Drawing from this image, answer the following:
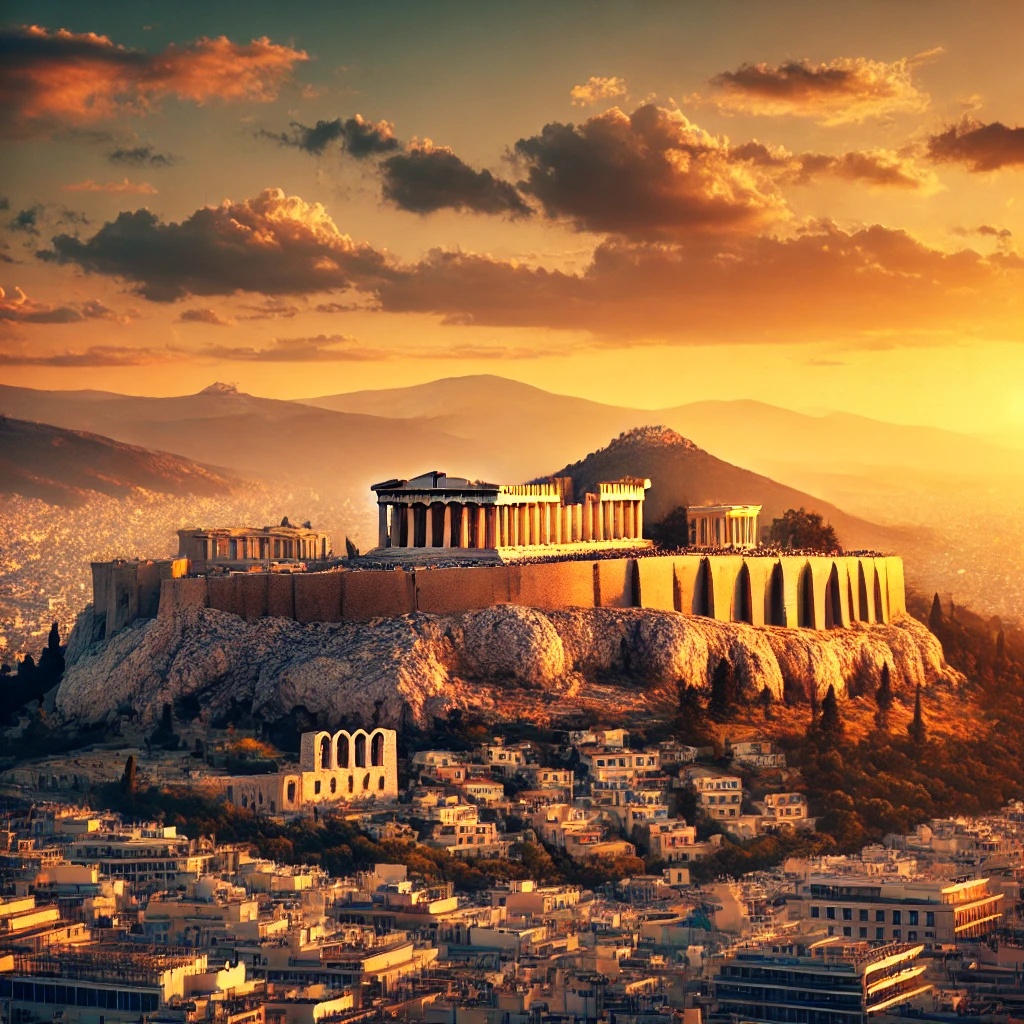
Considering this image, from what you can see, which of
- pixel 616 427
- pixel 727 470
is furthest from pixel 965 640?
pixel 616 427

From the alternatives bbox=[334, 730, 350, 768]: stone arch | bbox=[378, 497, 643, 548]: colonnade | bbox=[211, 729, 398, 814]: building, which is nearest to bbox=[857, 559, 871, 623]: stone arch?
bbox=[378, 497, 643, 548]: colonnade

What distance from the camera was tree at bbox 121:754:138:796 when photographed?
2997 inches

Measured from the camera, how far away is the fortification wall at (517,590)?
84062 mm

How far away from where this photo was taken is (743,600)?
91.6m

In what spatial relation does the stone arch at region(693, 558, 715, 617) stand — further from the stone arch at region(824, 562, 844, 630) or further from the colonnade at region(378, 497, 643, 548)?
the stone arch at region(824, 562, 844, 630)

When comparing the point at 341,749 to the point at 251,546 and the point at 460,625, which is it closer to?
the point at 460,625

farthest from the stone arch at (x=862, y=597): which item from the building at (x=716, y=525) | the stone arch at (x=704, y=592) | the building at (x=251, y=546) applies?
the building at (x=251, y=546)

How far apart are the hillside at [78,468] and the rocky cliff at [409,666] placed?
58666 millimetres

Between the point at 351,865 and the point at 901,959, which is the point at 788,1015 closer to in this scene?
the point at 901,959

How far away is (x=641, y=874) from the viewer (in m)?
74.6

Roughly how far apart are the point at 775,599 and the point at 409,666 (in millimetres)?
15092

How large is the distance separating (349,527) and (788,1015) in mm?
73137

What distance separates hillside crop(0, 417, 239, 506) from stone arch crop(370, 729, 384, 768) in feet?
214

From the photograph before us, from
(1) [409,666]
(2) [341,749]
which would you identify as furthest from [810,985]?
(1) [409,666]
